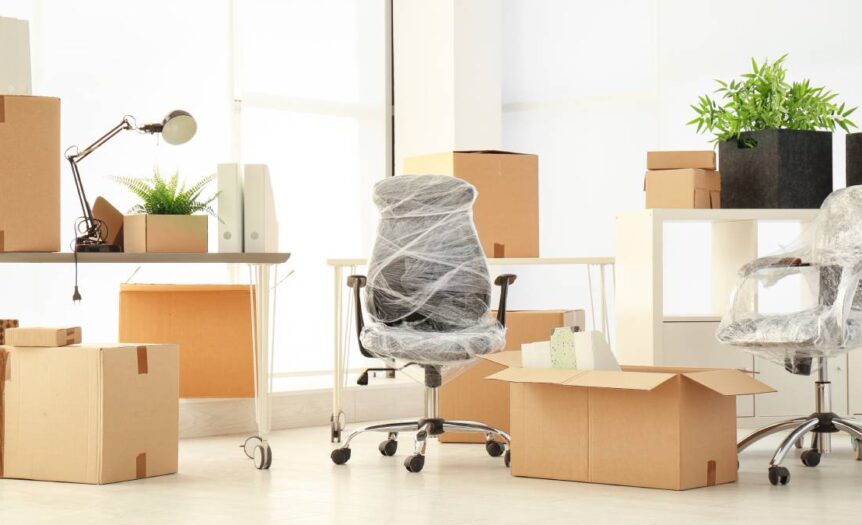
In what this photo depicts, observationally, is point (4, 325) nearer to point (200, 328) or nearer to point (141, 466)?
point (141, 466)

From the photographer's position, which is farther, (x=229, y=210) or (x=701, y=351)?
(x=701, y=351)

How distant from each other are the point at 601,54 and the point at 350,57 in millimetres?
1291

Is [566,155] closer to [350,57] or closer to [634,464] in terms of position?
[350,57]

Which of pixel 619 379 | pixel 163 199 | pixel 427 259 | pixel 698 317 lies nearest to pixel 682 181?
pixel 698 317

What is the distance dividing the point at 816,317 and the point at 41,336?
237cm

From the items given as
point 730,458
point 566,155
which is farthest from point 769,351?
point 566,155

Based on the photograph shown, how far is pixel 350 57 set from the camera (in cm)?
Result: 624

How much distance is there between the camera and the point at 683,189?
4547 millimetres

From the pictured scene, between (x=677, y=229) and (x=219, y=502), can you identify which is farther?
(x=677, y=229)

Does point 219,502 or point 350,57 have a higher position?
point 350,57

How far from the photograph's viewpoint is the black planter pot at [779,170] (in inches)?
180

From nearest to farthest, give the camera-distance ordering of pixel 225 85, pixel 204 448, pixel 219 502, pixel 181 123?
pixel 219 502, pixel 181 123, pixel 204 448, pixel 225 85

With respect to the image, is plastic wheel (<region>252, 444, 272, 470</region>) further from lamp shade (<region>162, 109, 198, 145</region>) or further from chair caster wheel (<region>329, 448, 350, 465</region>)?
lamp shade (<region>162, 109, 198, 145</region>)

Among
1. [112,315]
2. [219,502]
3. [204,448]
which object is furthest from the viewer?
[112,315]
